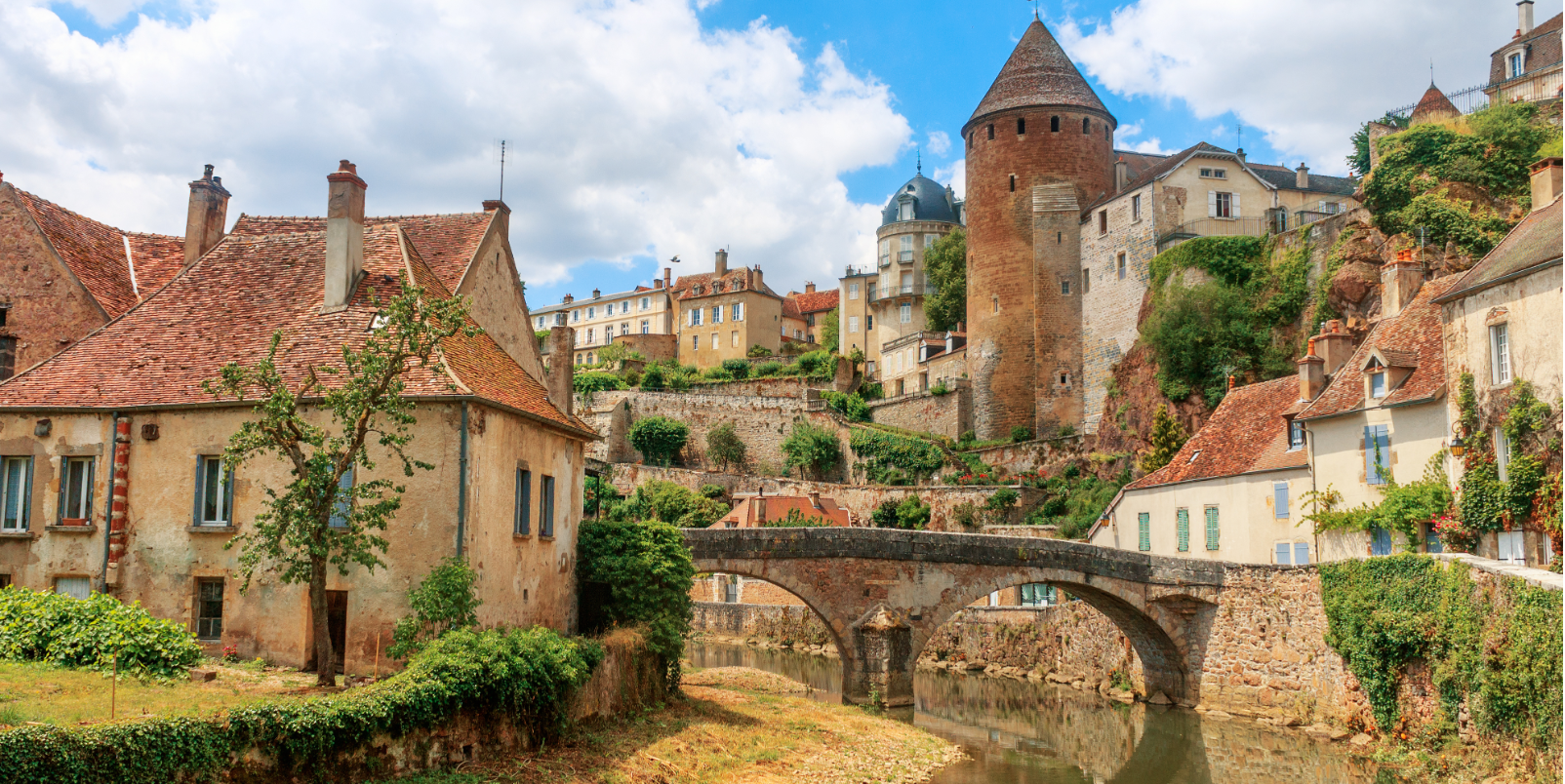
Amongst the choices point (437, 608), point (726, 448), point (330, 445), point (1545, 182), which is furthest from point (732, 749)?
point (726, 448)

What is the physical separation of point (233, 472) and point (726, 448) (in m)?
40.4

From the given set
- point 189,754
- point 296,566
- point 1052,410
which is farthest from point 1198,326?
point 189,754

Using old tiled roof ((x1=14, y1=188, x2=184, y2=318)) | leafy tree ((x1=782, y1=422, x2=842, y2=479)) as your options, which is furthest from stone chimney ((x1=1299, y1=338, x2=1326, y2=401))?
leafy tree ((x1=782, y1=422, x2=842, y2=479))

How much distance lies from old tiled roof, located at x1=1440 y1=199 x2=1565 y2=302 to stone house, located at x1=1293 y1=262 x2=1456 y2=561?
2.35 meters

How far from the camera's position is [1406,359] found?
22.2 m

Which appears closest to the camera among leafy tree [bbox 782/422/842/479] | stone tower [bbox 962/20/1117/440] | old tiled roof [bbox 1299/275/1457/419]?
old tiled roof [bbox 1299/275/1457/419]

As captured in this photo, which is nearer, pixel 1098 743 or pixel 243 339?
pixel 243 339

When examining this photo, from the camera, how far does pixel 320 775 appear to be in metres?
11.5

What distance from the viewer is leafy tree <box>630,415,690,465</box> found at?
184 ft

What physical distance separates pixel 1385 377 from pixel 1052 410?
2743 cm

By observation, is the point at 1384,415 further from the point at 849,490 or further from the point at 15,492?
the point at 849,490

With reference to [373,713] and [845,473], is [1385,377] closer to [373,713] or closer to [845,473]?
[373,713]

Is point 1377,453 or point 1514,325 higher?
point 1514,325

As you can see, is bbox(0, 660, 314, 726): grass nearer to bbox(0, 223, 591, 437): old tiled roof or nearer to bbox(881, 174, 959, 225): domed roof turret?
bbox(0, 223, 591, 437): old tiled roof
